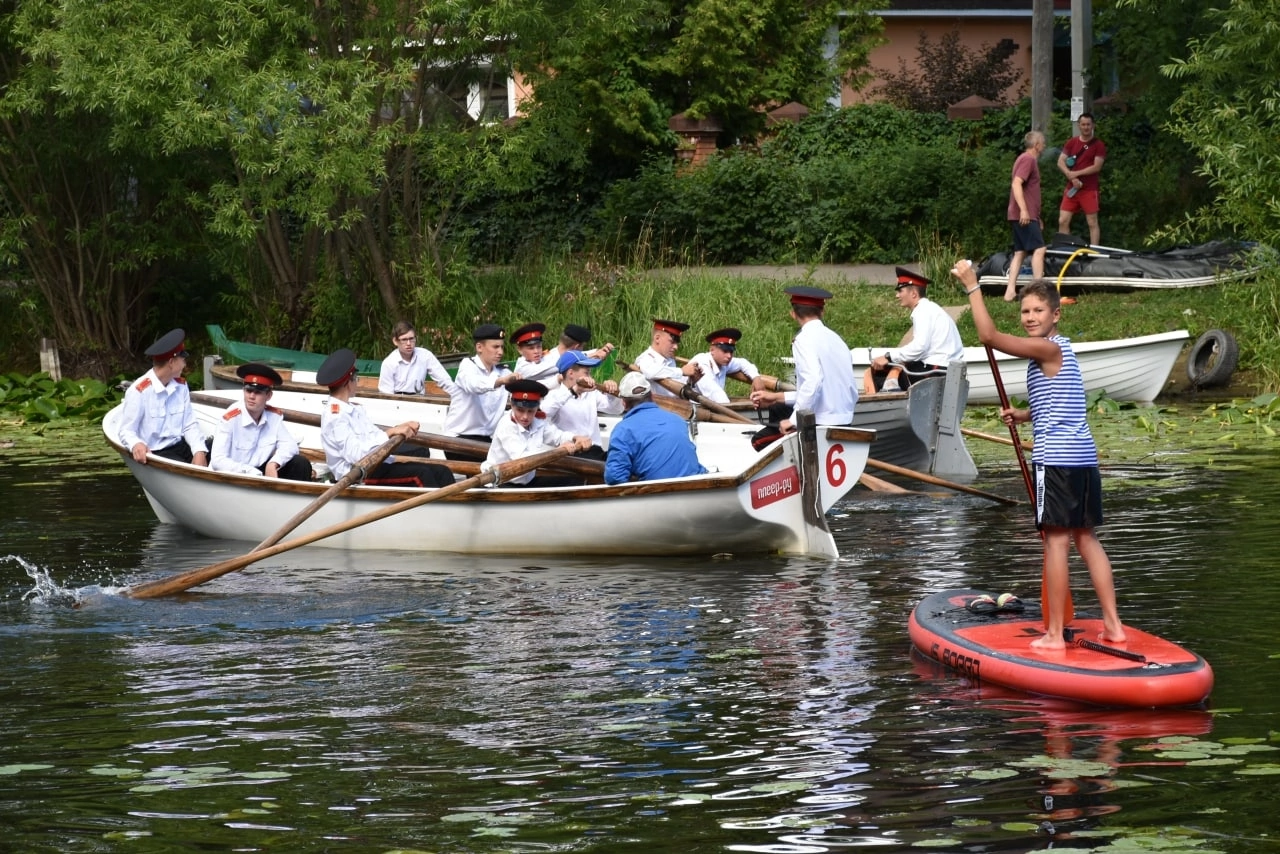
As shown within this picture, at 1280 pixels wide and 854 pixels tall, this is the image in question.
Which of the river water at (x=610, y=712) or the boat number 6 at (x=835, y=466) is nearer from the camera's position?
the river water at (x=610, y=712)

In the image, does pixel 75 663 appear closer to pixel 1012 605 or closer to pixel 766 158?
pixel 1012 605

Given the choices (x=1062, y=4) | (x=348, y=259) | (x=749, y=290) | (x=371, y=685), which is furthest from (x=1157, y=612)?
(x=1062, y=4)

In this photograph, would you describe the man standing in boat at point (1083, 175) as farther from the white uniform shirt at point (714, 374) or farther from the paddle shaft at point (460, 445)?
the paddle shaft at point (460, 445)

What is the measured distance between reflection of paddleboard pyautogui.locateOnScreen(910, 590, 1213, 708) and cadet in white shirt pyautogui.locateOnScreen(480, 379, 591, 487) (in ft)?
13.0

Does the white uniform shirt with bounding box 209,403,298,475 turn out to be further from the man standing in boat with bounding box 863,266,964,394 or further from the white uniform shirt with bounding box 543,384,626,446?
the man standing in boat with bounding box 863,266,964,394

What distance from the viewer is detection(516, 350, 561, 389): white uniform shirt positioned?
14.9 metres

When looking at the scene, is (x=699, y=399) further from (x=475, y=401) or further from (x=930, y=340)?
(x=930, y=340)

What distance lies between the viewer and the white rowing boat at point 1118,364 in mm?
19016

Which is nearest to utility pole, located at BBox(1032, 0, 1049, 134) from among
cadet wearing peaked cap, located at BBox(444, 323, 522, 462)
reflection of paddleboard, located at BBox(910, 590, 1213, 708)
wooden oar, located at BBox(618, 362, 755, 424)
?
wooden oar, located at BBox(618, 362, 755, 424)

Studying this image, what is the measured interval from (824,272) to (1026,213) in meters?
4.17

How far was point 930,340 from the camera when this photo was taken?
15391mm

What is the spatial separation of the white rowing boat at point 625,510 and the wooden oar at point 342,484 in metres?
0.10

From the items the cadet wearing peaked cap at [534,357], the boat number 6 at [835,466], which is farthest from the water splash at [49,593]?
the boat number 6 at [835,466]

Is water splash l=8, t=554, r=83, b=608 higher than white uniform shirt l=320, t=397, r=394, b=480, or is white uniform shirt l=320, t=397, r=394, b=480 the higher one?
white uniform shirt l=320, t=397, r=394, b=480
